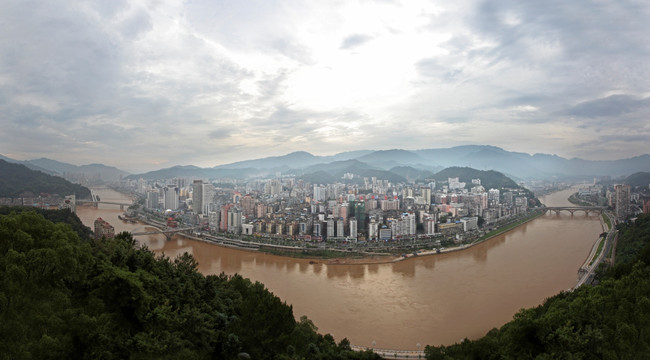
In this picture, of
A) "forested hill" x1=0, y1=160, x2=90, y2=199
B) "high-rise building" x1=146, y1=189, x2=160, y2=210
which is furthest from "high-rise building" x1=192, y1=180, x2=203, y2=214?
"forested hill" x1=0, y1=160, x2=90, y2=199

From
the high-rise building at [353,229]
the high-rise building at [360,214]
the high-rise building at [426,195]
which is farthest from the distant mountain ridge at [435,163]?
the high-rise building at [353,229]

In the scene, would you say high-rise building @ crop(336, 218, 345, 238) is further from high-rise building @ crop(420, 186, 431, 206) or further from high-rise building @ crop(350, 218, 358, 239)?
high-rise building @ crop(420, 186, 431, 206)

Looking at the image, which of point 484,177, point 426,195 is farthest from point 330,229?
point 484,177

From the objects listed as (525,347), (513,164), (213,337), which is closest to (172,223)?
(213,337)

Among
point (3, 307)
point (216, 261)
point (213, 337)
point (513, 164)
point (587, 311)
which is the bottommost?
point (216, 261)

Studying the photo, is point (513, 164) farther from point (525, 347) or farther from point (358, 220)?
point (525, 347)

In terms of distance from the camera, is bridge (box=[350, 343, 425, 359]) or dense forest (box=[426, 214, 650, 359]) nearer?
dense forest (box=[426, 214, 650, 359])

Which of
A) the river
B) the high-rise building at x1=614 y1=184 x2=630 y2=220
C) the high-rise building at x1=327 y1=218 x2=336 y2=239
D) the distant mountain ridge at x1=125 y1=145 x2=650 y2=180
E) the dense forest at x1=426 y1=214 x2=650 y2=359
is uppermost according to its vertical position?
the distant mountain ridge at x1=125 y1=145 x2=650 y2=180
